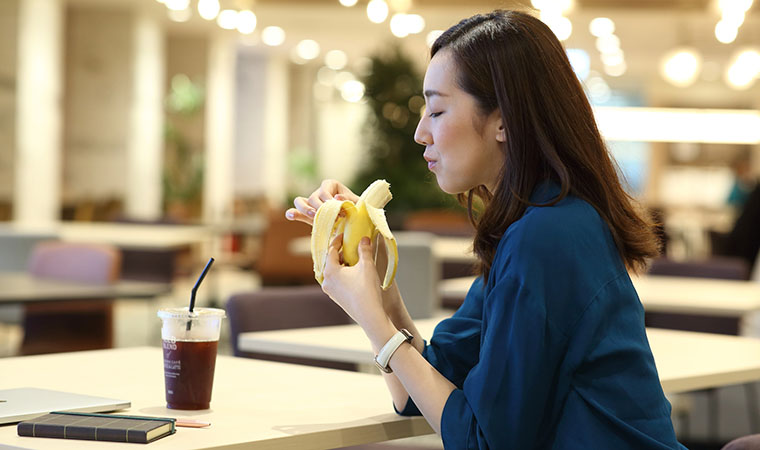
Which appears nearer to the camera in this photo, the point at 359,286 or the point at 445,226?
the point at 359,286

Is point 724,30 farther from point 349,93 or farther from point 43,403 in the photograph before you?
point 349,93

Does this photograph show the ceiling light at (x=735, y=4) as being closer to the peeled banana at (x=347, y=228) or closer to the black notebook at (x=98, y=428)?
the peeled banana at (x=347, y=228)

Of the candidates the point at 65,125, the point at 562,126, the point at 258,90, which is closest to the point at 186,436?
the point at 562,126

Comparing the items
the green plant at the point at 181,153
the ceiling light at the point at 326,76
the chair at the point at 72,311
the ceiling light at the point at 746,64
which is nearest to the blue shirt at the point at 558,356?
the chair at the point at 72,311

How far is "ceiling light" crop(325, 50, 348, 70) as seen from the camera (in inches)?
687

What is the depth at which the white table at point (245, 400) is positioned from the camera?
145cm

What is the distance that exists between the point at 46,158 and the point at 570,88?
1041 cm

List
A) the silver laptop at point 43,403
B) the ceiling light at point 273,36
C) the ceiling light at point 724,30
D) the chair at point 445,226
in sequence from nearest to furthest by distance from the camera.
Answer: the silver laptop at point 43,403 < the chair at point 445,226 < the ceiling light at point 724,30 < the ceiling light at point 273,36

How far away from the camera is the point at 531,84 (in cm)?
158

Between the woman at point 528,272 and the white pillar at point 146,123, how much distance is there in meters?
11.5

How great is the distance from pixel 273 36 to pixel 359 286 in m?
14.2

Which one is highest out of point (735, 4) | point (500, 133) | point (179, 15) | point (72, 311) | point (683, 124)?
point (179, 15)

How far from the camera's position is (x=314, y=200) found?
1.77 meters

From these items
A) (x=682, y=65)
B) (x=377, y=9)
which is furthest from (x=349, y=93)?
(x=682, y=65)
